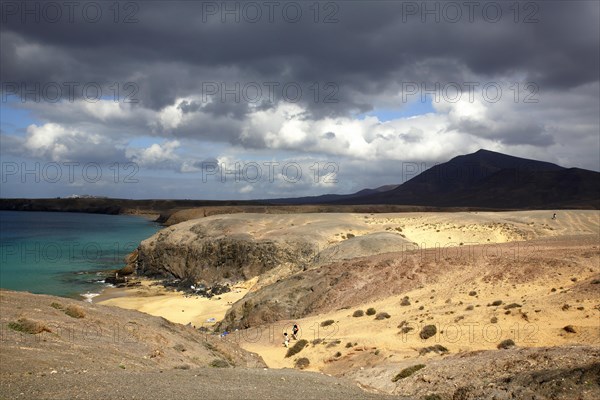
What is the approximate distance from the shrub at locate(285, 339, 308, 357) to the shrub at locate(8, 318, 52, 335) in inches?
480

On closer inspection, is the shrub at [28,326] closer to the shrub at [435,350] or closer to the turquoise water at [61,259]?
the shrub at [435,350]

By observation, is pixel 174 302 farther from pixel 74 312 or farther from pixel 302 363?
pixel 74 312

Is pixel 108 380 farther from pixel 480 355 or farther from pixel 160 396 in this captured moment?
pixel 480 355

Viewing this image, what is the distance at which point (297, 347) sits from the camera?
25375mm

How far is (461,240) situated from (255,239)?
74.7 feet

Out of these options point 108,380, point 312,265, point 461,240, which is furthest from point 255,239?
point 108,380

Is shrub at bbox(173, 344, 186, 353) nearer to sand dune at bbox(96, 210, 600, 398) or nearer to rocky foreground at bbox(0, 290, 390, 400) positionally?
rocky foreground at bbox(0, 290, 390, 400)

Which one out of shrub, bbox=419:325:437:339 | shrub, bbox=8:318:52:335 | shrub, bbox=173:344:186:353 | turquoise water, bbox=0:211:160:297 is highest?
shrub, bbox=8:318:52:335

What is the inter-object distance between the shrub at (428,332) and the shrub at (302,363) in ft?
19.0

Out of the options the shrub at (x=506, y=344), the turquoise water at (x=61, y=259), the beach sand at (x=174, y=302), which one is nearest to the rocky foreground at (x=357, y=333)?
the shrub at (x=506, y=344)

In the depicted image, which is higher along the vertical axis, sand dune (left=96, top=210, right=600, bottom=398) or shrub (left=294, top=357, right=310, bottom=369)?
sand dune (left=96, top=210, right=600, bottom=398)

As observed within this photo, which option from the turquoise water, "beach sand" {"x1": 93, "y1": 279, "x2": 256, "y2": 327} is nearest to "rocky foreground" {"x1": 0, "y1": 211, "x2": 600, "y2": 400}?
"beach sand" {"x1": 93, "y1": 279, "x2": 256, "y2": 327}

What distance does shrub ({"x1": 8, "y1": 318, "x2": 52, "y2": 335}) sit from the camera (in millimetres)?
16625

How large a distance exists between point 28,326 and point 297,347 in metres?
13.2
